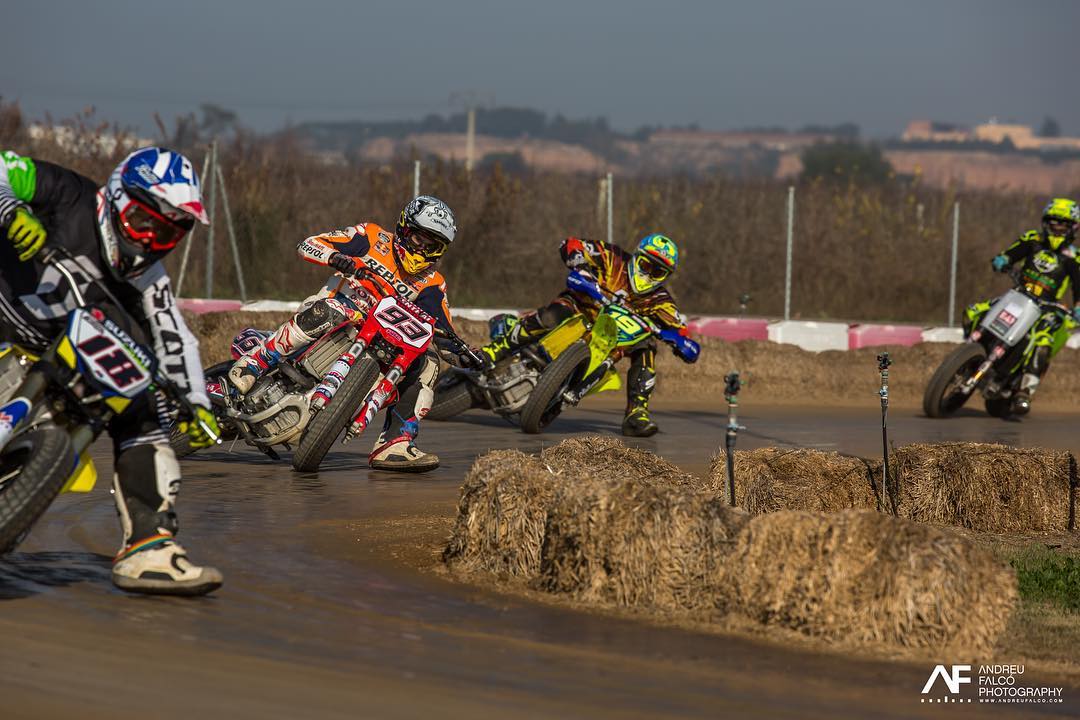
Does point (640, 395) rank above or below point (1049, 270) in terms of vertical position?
below

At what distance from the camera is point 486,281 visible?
28484mm

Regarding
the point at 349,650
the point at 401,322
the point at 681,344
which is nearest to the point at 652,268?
the point at 681,344

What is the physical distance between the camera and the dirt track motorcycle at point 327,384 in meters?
11.3

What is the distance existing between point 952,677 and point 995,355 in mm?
12166

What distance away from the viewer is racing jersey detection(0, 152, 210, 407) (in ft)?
22.5

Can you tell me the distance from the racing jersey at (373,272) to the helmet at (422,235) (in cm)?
7

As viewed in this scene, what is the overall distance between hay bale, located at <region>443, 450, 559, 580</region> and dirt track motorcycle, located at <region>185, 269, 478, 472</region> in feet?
9.44

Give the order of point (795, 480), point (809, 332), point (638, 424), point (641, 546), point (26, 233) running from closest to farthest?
point (26, 233), point (641, 546), point (795, 480), point (638, 424), point (809, 332)

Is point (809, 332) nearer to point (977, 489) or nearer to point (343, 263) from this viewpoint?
point (977, 489)

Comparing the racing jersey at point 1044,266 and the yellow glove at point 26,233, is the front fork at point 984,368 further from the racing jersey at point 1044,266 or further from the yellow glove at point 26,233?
the yellow glove at point 26,233

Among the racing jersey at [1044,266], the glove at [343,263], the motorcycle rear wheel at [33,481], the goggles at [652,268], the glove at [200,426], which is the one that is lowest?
the motorcycle rear wheel at [33,481]

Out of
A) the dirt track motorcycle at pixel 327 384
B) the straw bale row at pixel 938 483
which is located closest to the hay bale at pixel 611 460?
the straw bale row at pixel 938 483

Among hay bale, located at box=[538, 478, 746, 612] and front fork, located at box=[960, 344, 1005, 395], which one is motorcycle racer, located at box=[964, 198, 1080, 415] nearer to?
front fork, located at box=[960, 344, 1005, 395]

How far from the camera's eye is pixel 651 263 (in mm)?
15422
